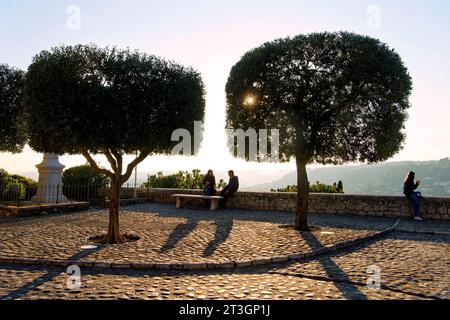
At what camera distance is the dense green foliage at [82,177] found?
21.6 metres

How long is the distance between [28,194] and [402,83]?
18317mm

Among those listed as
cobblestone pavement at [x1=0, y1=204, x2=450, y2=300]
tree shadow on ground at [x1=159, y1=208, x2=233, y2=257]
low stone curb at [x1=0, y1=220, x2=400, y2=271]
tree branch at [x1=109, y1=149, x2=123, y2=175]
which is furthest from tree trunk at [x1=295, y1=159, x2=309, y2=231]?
tree branch at [x1=109, y1=149, x2=123, y2=175]

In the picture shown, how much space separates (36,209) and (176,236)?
7741 mm

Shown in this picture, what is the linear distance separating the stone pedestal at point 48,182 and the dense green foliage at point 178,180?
23.8ft

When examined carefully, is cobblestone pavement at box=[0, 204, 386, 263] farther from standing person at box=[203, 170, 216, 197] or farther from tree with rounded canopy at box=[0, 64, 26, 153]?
tree with rounded canopy at box=[0, 64, 26, 153]

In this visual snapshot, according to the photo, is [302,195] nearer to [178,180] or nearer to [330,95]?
[330,95]

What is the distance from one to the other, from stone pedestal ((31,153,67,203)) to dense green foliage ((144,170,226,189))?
7253 mm

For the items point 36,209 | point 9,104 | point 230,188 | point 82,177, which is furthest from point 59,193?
point 230,188

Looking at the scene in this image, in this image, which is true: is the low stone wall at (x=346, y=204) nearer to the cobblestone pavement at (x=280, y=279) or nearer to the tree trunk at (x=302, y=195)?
the cobblestone pavement at (x=280, y=279)

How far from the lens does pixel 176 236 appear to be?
10.7m

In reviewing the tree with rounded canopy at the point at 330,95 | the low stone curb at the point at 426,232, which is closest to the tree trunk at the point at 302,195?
the tree with rounded canopy at the point at 330,95
